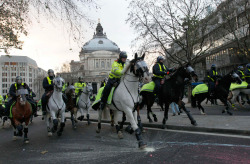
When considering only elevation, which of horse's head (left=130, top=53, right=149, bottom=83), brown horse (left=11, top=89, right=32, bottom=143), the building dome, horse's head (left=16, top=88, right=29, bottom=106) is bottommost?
brown horse (left=11, top=89, right=32, bottom=143)

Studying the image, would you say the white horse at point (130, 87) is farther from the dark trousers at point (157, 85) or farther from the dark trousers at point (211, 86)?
the dark trousers at point (211, 86)

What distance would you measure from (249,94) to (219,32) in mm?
11697

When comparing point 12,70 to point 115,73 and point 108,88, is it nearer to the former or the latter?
point 108,88

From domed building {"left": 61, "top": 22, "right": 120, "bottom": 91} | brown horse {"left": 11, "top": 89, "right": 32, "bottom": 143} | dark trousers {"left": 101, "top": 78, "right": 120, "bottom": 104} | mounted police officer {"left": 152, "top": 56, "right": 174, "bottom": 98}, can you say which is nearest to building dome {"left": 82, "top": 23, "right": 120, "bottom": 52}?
domed building {"left": 61, "top": 22, "right": 120, "bottom": 91}

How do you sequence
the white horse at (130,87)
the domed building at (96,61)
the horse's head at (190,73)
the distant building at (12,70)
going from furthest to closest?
the distant building at (12,70), the domed building at (96,61), the horse's head at (190,73), the white horse at (130,87)

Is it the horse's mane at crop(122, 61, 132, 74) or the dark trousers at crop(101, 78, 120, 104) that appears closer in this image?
the horse's mane at crop(122, 61, 132, 74)

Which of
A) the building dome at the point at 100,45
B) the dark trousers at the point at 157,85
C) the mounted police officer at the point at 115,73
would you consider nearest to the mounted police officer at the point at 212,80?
the dark trousers at the point at 157,85

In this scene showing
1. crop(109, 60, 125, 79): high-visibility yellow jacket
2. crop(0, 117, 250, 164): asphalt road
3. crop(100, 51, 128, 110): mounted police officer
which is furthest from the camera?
crop(100, 51, 128, 110): mounted police officer

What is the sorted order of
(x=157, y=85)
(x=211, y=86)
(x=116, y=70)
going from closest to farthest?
(x=116, y=70) → (x=157, y=85) → (x=211, y=86)

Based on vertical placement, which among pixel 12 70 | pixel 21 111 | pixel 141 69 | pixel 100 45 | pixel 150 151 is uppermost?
pixel 100 45

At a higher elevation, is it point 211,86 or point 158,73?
point 158,73

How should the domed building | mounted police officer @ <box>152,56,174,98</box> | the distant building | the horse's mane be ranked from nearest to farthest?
1. the horse's mane
2. mounted police officer @ <box>152,56,174,98</box>
3. the domed building
4. the distant building

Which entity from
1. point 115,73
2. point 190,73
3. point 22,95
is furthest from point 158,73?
point 22,95

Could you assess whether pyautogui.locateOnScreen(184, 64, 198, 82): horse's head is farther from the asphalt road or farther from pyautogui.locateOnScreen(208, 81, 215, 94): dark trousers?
pyautogui.locateOnScreen(208, 81, 215, 94): dark trousers
